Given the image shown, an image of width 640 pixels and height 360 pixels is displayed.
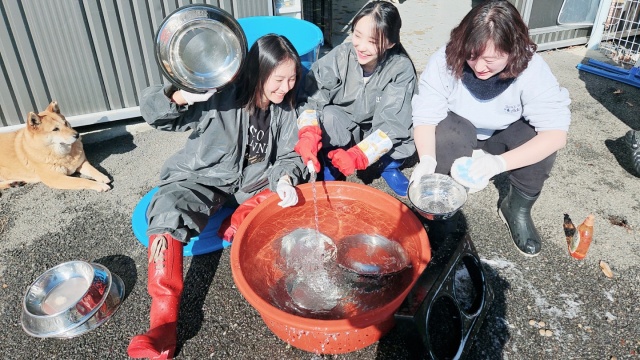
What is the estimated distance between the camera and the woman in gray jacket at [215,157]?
1.92m

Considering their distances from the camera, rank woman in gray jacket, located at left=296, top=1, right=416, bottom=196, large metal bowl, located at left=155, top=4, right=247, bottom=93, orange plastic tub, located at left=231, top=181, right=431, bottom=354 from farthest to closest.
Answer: woman in gray jacket, located at left=296, top=1, right=416, bottom=196 < large metal bowl, located at left=155, top=4, right=247, bottom=93 < orange plastic tub, located at left=231, top=181, right=431, bottom=354

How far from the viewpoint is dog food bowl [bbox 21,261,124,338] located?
6.20 feet

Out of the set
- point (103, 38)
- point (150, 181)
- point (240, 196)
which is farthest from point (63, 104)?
point (240, 196)

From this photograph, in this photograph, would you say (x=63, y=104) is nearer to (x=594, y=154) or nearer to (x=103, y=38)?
(x=103, y=38)

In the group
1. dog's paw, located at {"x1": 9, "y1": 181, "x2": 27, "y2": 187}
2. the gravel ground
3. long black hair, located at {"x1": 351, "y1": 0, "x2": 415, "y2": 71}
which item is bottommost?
the gravel ground

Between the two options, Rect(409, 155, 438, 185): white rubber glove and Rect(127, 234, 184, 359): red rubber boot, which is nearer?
Rect(127, 234, 184, 359): red rubber boot

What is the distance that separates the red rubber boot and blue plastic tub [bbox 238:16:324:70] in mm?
1750

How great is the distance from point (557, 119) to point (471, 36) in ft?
2.02

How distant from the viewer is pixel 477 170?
6.60 feet

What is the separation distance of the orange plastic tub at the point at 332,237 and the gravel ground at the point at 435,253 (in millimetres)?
129

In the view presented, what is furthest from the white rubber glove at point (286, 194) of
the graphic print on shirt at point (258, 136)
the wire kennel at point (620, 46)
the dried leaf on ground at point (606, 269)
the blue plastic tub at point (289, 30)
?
the wire kennel at point (620, 46)

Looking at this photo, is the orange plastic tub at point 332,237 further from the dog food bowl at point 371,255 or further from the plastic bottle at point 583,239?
the plastic bottle at point 583,239

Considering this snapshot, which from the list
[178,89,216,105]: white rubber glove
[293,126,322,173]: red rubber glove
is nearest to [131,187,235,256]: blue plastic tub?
[293,126,322,173]: red rubber glove

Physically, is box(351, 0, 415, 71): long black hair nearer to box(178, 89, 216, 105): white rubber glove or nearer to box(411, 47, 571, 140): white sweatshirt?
box(411, 47, 571, 140): white sweatshirt
